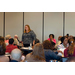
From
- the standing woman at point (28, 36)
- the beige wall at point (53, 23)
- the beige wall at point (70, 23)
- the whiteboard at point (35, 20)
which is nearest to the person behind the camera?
the standing woman at point (28, 36)

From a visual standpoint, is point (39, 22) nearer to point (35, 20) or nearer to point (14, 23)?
point (35, 20)

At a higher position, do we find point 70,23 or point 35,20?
point 35,20

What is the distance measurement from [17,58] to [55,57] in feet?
2.69

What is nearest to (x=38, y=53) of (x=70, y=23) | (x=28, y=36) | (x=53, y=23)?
(x=28, y=36)

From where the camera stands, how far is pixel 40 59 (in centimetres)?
205

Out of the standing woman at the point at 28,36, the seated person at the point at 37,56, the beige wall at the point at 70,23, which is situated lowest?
the seated person at the point at 37,56

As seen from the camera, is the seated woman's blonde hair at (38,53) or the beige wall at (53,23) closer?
the seated woman's blonde hair at (38,53)

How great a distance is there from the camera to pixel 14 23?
7.37 m

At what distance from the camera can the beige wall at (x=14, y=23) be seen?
7.34 metres

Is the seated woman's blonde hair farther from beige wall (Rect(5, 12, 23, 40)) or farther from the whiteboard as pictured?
beige wall (Rect(5, 12, 23, 40))

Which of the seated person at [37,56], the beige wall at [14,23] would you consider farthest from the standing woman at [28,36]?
the seated person at [37,56]

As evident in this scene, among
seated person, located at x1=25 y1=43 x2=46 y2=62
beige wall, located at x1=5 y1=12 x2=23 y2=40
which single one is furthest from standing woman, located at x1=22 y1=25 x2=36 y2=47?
seated person, located at x1=25 y1=43 x2=46 y2=62

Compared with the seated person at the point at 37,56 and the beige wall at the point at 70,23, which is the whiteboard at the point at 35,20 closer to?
the beige wall at the point at 70,23
